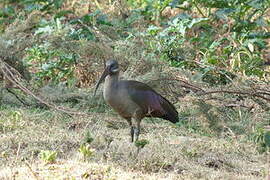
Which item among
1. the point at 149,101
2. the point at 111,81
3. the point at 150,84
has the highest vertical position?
the point at 111,81

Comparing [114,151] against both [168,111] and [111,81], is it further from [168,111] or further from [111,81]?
[168,111]

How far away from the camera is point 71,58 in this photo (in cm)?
808

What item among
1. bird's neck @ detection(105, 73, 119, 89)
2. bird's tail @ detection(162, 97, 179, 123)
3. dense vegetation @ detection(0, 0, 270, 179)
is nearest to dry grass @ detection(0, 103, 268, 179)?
dense vegetation @ detection(0, 0, 270, 179)

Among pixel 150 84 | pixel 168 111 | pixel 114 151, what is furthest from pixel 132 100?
pixel 150 84

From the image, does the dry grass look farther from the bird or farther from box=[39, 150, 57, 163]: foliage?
the bird

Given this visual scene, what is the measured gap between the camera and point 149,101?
556 centimetres

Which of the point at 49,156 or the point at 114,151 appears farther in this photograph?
the point at 114,151

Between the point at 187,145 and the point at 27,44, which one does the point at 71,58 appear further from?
the point at 187,145

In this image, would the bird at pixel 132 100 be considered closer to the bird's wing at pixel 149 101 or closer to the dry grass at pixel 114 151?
the bird's wing at pixel 149 101

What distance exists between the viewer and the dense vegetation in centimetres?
498

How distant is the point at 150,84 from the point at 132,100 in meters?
1.22

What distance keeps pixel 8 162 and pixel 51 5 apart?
6382mm

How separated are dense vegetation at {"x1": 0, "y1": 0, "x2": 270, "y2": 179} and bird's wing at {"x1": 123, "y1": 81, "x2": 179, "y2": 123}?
264 millimetres

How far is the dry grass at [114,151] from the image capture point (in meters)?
4.31
